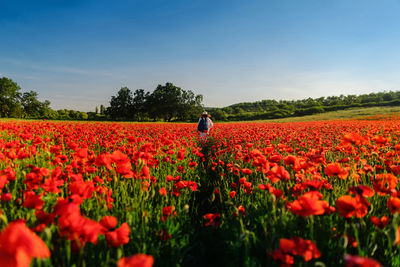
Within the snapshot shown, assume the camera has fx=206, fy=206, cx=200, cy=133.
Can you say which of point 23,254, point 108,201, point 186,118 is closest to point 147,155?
point 108,201

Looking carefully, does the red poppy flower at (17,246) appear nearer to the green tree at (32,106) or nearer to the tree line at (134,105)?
the tree line at (134,105)

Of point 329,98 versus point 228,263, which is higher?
point 329,98

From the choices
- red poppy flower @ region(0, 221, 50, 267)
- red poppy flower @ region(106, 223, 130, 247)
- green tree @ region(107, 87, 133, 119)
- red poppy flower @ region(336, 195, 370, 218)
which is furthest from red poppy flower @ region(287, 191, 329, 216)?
green tree @ region(107, 87, 133, 119)

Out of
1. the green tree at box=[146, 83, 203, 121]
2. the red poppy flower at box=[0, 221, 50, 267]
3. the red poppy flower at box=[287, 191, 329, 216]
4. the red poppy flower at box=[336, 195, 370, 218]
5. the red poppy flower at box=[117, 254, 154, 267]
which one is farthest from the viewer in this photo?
the green tree at box=[146, 83, 203, 121]

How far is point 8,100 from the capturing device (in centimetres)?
6394

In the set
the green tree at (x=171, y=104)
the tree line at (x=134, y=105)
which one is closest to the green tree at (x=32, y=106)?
the tree line at (x=134, y=105)

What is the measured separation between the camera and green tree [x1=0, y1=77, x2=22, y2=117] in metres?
62.6

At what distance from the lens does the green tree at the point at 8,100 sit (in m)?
62.6

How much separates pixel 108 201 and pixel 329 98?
141510mm

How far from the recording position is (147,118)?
76750 mm

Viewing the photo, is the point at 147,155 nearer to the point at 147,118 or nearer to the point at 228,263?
the point at 228,263

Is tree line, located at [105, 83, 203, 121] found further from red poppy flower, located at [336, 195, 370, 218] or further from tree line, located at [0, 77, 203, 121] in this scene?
red poppy flower, located at [336, 195, 370, 218]

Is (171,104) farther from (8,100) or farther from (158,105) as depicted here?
(8,100)

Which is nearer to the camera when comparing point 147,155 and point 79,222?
point 79,222
